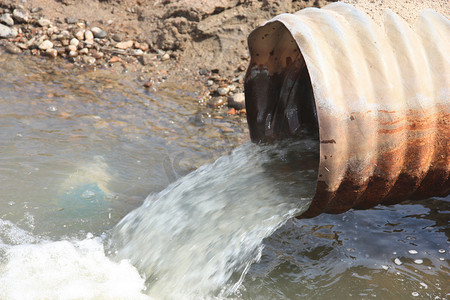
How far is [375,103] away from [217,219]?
1.03m

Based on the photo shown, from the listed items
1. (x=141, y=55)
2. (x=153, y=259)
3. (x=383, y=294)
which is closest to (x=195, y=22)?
(x=141, y=55)

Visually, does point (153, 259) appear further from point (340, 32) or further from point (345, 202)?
point (340, 32)

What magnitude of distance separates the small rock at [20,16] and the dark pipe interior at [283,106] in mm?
3217

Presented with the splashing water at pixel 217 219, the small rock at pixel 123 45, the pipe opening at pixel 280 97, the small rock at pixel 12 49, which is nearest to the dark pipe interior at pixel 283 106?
the pipe opening at pixel 280 97

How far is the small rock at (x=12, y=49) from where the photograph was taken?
17.6 feet

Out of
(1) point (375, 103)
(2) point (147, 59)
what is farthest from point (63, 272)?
(2) point (147, 59)

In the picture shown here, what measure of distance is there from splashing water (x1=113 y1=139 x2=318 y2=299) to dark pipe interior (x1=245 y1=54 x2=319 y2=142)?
113 millimetres

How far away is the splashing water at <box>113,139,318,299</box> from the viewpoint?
2730mm

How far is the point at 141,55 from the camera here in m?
5.29

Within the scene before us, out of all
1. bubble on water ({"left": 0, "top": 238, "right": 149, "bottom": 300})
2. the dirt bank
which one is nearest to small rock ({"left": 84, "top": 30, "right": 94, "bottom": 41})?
the dirt bank

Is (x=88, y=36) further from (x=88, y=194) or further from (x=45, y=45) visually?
(x=88, y=194)

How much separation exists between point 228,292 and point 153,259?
0.50 m

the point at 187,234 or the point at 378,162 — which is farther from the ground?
the point at 378,162

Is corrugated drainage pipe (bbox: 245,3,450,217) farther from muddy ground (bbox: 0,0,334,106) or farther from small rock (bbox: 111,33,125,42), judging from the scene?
small rock (bbox: 111,33,125,42)
